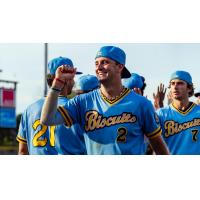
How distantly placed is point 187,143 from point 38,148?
1430mm

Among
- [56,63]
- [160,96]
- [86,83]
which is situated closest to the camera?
[56,63]

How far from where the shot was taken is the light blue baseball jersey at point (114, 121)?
12.0 feet

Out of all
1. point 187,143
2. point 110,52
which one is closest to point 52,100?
point 110,52

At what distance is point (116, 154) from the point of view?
3.64 meters

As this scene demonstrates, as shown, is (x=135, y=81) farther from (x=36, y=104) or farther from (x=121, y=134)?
(x=121, y=134)

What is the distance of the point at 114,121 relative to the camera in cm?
370

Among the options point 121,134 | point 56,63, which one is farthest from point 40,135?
point 121,134

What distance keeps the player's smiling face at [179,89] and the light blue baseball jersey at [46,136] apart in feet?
4.62

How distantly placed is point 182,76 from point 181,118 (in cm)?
41

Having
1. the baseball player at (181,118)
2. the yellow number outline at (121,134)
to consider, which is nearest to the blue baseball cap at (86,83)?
the baseball player at (181,118)

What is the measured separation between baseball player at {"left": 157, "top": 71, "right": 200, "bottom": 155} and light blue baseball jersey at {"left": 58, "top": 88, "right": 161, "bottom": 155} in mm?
1106

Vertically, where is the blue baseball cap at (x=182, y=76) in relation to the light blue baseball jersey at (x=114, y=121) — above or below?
above

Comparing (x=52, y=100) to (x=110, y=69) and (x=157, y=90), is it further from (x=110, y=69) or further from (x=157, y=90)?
(x=157, y=90)

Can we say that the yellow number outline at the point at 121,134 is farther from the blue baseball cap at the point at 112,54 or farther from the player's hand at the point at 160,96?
the player's hand at the point at 160,96
